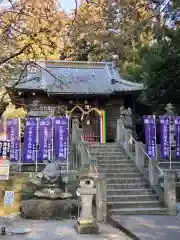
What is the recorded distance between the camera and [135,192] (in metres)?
11.8

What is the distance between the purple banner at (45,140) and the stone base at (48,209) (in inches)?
152

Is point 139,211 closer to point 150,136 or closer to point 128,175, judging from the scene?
point 128,175

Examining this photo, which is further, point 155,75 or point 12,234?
point 155,75

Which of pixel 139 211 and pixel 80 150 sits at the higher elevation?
pixel 80 150

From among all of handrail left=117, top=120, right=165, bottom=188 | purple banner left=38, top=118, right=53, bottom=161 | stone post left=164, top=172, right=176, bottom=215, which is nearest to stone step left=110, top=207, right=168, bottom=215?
stone post left=164, top=172, right=176, bottom=215

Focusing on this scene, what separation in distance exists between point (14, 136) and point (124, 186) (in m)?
5.06

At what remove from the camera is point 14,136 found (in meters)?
14.1

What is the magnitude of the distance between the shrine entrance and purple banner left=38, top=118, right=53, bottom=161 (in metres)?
6.71

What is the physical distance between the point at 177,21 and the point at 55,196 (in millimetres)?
6066

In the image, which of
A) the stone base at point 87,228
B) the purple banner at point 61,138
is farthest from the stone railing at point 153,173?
the stone base at point 87,228

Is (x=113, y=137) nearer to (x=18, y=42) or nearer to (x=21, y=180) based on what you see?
(x=21, y=180)

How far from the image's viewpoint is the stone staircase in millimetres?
10752

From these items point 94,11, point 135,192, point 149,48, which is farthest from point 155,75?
point 94,11

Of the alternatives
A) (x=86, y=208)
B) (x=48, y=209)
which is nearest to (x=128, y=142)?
(x=48, y=209)
